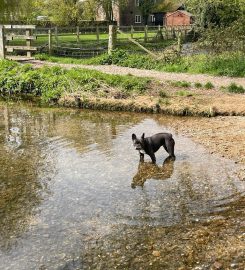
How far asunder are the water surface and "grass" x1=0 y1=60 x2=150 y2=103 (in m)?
4.75

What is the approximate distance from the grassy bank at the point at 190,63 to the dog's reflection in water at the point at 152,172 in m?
11.4

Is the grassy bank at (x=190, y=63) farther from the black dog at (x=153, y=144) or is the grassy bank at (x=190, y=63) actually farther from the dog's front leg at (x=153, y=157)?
the dog's front leg at (x=153, y=157)

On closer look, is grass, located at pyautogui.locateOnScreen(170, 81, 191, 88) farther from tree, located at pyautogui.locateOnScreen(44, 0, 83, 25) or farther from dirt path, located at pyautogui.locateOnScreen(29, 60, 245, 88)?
tree, located at pyautogui.locateOnScreen(44, 0, 83, 25)

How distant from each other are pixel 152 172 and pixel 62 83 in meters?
9.53

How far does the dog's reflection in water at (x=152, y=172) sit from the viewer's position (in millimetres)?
9812

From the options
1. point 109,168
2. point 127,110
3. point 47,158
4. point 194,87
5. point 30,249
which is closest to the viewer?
point 30,249

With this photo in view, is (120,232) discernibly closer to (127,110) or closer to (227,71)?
(127,110)

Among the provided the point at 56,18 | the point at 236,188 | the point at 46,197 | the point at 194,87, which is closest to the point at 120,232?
the point at 46,197

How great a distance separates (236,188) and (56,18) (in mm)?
42471

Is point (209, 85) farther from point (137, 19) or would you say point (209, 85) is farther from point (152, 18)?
point (152, 18)

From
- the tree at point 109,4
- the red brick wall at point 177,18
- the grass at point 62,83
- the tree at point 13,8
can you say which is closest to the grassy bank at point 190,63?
the grass at point 62,83

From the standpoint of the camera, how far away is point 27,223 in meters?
7.80

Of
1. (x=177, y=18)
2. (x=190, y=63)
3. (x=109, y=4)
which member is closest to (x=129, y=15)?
(x=177, y=18)

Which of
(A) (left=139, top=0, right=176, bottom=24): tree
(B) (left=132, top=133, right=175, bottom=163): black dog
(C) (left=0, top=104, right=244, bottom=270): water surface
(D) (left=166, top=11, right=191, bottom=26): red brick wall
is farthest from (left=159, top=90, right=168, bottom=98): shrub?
(D) (left=166, top=11, right=191, bottom=26): red brick wall
